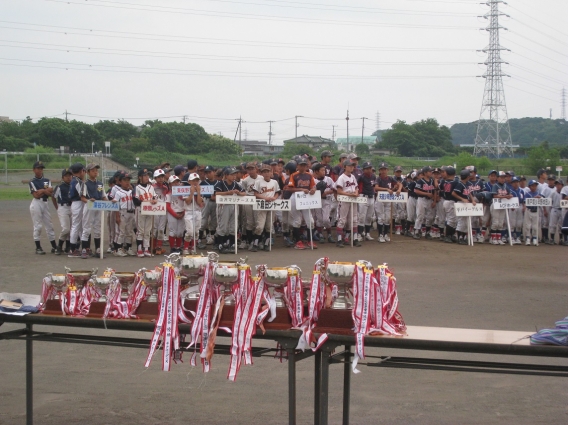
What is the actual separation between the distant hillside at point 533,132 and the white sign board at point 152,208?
7660 centimetres

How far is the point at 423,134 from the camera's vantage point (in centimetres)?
5688

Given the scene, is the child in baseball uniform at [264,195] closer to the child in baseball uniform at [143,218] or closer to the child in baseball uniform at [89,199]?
the child in baseball uniform at [143,218]

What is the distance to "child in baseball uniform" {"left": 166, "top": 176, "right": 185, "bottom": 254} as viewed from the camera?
15781 millimetres

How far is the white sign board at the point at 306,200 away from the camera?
54.3ft

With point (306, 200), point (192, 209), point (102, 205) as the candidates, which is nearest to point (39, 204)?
point (102, 205)

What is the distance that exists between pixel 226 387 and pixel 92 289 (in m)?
1.97

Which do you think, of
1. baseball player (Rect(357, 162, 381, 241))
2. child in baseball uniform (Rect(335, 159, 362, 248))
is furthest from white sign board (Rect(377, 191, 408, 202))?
child in baseball uniform (Rect(335, 159, 362, 248))

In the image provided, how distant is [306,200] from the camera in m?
16.6

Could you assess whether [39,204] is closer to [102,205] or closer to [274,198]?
[102,205]

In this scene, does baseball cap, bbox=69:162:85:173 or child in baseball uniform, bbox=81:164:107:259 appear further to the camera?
child in baseball uniform, bbox=81:164:107:259

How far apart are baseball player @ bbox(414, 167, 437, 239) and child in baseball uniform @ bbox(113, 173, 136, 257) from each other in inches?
335

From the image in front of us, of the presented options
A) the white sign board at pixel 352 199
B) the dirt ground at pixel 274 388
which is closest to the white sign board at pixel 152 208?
the white sign board at pixel 352 199

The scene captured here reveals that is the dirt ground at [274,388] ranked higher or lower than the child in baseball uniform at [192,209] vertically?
lower

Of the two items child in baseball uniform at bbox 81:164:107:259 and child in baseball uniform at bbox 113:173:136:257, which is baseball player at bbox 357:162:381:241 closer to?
child in baseball uniform at bbox 113:173:136:257
